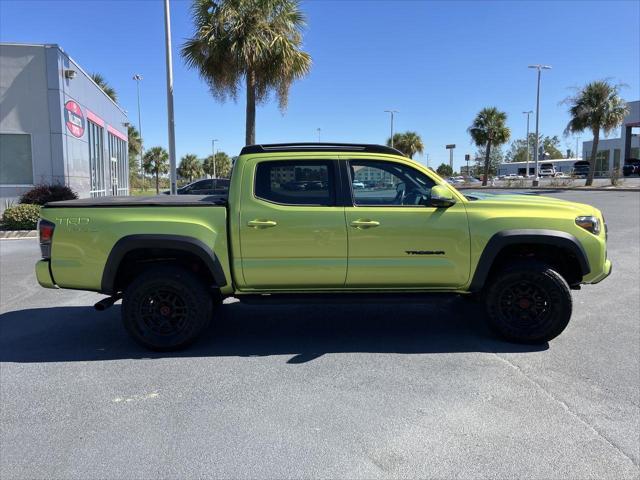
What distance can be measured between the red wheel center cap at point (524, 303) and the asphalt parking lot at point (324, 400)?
39 cm

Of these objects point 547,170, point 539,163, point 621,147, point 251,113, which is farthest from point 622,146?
point 251,113

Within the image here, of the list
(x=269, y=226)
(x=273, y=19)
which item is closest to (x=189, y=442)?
(x=269, y=226)

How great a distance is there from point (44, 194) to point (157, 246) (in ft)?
42.8

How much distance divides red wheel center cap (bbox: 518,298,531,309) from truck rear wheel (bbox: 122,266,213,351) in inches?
115

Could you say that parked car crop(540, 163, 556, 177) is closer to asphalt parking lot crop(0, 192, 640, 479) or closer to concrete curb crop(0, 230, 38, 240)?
concrete curb crop(0, 230, 38, 240)

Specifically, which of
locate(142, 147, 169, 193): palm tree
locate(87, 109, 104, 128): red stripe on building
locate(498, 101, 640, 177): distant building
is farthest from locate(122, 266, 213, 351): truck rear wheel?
locate(142, 147, 169, 193): palm tree

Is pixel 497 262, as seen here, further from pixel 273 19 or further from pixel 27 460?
pixel 273 19

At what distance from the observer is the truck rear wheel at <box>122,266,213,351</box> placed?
4.64 metres

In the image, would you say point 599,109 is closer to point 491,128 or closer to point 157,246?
point 491,128

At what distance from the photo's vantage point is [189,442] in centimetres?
317

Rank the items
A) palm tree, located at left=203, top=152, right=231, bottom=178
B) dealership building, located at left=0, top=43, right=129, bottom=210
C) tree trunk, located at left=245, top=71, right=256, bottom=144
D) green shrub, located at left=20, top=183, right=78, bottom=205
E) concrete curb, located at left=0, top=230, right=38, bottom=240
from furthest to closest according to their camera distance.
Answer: palm tree, located at left=203, top=152, right=231, bottom=178 < tree trunk, located at left=245, top=71, right=256, bottom=144 < dealership building, located at left=0, top=43, right=129, bottom=210 < green shrub, located at left=20, top=183, right=78, bottom=205 < concrete curb, located at left=0, top=230, right=38, bottom=240

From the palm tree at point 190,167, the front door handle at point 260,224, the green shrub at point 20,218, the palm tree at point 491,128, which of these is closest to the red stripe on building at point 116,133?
the green shrub at point 20,218

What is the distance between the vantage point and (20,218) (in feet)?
45.0

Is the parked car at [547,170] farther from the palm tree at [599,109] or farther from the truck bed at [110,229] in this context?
the truck bed at [110,229]
